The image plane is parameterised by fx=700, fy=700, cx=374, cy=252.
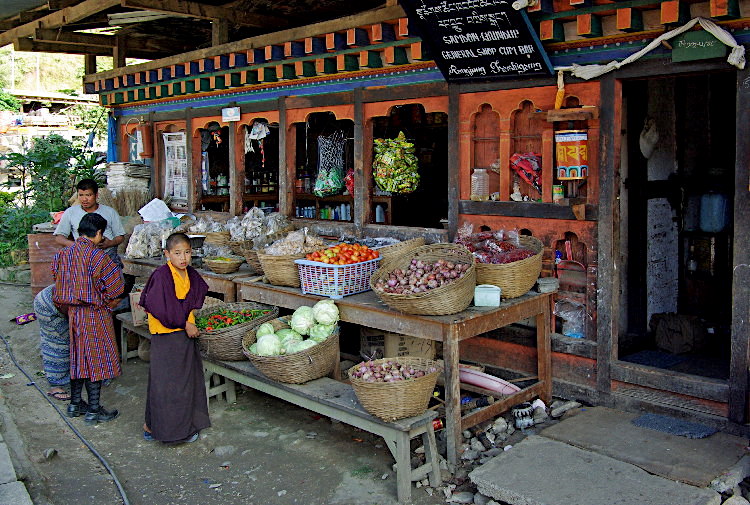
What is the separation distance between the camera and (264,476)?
528cm

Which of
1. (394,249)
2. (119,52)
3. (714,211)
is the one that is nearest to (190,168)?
(119,52)

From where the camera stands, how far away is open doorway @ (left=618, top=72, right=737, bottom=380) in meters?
7.03

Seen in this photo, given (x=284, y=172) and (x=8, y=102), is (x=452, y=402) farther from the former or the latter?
(x=8, y=102)

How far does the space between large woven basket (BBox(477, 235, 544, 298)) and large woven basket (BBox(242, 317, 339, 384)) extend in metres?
1.34

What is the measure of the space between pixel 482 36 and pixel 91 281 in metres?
4.04

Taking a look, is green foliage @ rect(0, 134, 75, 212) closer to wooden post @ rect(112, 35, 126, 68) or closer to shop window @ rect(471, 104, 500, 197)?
wooden post @ rect(112, 35, 126, 68)

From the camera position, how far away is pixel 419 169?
1097 cm

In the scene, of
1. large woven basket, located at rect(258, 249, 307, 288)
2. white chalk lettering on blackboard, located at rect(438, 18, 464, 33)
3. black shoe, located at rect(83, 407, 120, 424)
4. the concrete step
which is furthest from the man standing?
the concrete step

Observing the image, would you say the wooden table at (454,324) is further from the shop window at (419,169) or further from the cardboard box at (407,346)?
the shop window at (419,169)

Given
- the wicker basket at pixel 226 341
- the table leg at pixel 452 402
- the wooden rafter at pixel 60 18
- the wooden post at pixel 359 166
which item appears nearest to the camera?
the table leg at pixel 452 402

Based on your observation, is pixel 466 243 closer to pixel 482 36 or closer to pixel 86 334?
pixel 482 36

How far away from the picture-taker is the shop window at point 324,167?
9956 mm

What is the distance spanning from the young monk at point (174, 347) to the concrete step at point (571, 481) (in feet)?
8.29

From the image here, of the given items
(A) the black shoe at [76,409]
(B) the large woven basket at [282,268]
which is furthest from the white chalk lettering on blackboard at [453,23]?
(A) the black shoe at [76,409]
